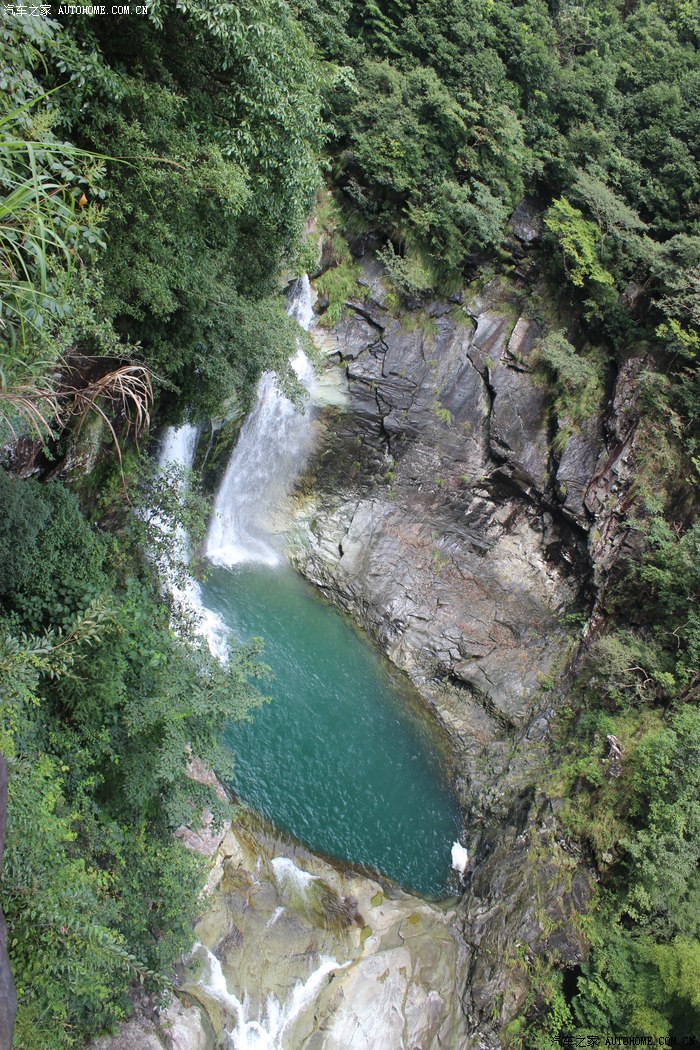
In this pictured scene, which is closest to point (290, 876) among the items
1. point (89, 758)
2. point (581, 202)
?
point (89, 758)

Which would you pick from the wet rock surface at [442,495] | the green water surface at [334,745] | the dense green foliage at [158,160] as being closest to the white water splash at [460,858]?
the green water surface at [334,745]

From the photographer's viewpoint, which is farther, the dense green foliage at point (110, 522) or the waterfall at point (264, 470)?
the waterfall at point (264, 470)

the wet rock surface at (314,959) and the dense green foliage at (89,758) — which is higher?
the dense green foliage at (89,758)

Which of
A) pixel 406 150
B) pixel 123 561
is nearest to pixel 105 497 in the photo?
pixel 123 561

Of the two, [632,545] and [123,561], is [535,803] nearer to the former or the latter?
[632,545]

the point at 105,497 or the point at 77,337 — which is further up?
the point at 77,337

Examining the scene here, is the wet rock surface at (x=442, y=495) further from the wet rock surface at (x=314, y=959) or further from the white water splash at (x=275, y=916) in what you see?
the white water splash at (x=275, y=916)

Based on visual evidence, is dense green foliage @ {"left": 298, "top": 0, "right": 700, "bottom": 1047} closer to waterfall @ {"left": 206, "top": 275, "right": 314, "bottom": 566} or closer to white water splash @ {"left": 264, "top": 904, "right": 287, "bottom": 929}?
waterfall @ {"left": 206, "top": 275, "right": 314, "bottom": 566}
